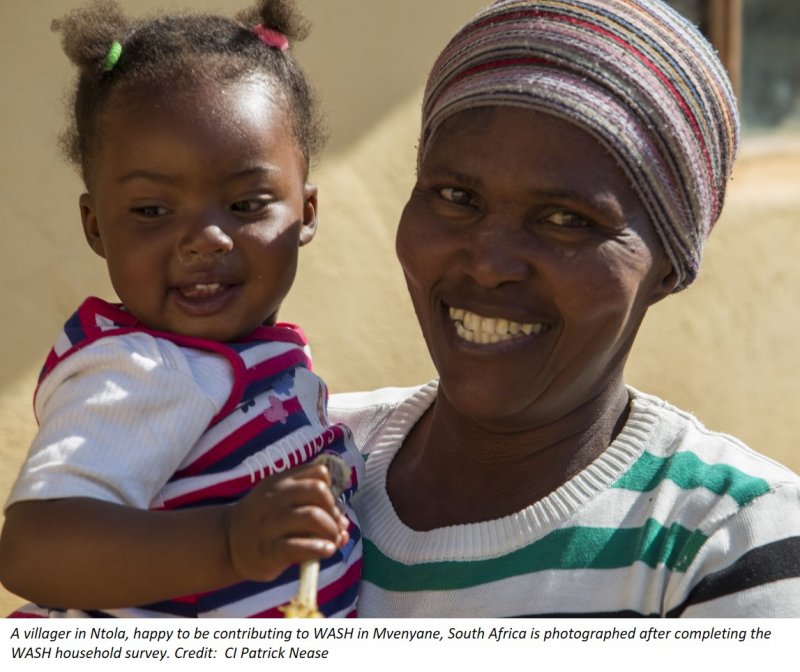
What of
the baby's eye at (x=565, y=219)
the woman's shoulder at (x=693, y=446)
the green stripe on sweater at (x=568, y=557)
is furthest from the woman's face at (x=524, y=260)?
the green stripe on sweater at (x=568, y=557)

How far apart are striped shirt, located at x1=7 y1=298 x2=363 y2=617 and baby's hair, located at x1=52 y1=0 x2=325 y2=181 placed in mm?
442

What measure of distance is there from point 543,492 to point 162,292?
81cm

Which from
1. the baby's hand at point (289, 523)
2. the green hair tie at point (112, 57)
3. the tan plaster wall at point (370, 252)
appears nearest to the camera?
the baby's hand at point (289, 523)

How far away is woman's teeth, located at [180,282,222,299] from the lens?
254cm

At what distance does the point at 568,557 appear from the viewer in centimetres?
232

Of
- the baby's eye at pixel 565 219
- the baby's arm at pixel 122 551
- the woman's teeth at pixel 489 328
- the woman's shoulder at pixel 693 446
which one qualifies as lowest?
the baby's arm at pixel 122 551

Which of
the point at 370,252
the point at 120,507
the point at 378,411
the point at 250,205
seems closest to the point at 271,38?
the point at 250,205

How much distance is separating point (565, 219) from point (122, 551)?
939 millimetres

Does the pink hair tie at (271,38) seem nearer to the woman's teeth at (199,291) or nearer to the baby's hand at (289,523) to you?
the woman's teeth at (199,291)

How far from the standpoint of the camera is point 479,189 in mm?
2391

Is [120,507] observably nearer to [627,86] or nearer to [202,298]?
[202,298]

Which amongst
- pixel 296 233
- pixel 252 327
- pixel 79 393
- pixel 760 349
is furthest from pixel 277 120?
pixel 760 349

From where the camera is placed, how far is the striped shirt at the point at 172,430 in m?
2.23

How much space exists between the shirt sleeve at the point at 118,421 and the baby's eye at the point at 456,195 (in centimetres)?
53
